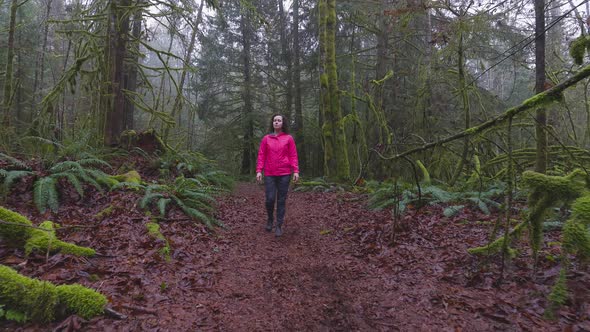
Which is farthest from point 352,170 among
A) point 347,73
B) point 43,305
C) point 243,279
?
point 43,305

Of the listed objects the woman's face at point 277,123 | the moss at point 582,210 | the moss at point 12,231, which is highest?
the woman's face at point 277,123

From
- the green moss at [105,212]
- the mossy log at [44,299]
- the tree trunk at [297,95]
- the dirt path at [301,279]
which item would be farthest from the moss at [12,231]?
the tree trunk at [297,95]

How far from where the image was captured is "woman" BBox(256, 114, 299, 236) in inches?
234

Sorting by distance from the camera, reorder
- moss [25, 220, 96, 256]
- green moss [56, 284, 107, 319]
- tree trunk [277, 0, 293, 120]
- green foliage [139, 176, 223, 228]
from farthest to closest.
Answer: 1. tree trunk [277, 0, 293, 120]
2. green foliage [139, 176, 223, 228]
3. moss [25, 220, 96, 256]
4. green moss [56, 284, 107, 319]

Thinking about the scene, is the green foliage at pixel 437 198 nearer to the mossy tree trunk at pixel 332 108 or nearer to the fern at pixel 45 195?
the mossy tree trunk at pixel 332 108

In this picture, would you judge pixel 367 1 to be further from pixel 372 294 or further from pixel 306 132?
pixel 372 294

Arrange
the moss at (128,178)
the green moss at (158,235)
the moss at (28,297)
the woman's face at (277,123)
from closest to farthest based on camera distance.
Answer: the moss at (28,297) < the green moss at (158,235) < the woman's face at (277,123) < the moss at (128,178)

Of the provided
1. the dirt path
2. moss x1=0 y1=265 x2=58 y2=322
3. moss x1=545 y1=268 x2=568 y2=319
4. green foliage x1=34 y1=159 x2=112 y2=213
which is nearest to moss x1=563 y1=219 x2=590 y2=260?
moss x1=545 y1=268 x2=568 y2=319

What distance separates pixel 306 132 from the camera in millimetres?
17672

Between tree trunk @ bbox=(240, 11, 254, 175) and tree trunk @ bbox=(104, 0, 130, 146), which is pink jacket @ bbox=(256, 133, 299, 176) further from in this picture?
tree trunk @ bbox=(240, 11, 254, 175)

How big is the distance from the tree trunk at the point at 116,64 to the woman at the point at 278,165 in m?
5.10

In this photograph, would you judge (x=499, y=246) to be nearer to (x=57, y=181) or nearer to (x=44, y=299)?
(x=44, y=299)

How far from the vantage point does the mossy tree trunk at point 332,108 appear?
→ 1099cm

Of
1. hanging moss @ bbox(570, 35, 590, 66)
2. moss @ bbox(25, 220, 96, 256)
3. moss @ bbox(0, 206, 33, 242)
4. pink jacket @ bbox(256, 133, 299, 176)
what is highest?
hanging moss @ bbox(570, 35, 590, 66)
